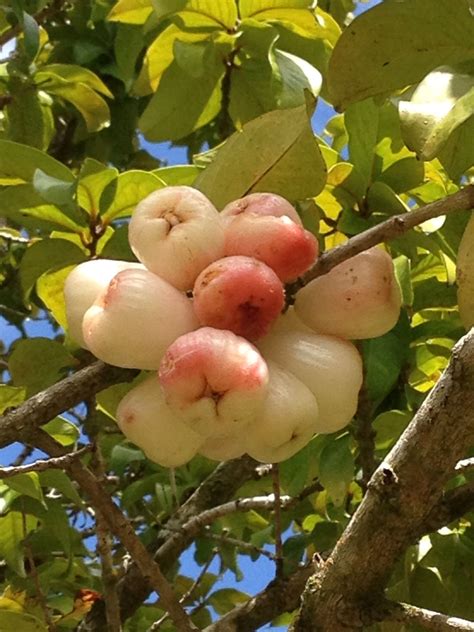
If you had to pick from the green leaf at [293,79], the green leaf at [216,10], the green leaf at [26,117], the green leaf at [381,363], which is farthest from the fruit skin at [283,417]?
the green leaf at [26,117]

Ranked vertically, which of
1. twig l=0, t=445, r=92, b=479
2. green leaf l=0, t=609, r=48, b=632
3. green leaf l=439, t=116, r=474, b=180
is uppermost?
green leaf l=439, t=116, r=474, b=180

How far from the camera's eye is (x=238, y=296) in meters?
0.66

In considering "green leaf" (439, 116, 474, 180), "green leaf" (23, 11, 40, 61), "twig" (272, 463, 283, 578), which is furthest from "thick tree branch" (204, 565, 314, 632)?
"green leaf" (23, 11, 40, 61)

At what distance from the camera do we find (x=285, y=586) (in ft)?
3.47

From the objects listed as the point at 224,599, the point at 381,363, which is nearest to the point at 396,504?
the point at 381,363

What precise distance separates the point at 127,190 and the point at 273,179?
17cm

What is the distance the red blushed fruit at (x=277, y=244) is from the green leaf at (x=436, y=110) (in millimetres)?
102

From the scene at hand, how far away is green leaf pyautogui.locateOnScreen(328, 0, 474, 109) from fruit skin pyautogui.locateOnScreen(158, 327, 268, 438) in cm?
26

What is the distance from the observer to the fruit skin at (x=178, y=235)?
0.72m

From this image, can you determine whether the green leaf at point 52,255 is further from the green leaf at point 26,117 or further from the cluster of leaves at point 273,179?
the green leaf at point 26,117

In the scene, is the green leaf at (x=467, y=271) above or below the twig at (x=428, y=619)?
above

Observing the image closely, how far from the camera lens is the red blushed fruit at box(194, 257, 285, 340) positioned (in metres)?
0.67

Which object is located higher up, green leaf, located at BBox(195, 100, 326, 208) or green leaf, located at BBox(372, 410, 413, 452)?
green leaf, located at BBox(195, 100, 326, 208)

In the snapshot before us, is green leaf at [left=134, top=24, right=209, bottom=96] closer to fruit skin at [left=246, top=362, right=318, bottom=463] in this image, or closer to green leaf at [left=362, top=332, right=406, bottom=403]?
green leaf at [left=362, top=332, right=406, bottom=403]
